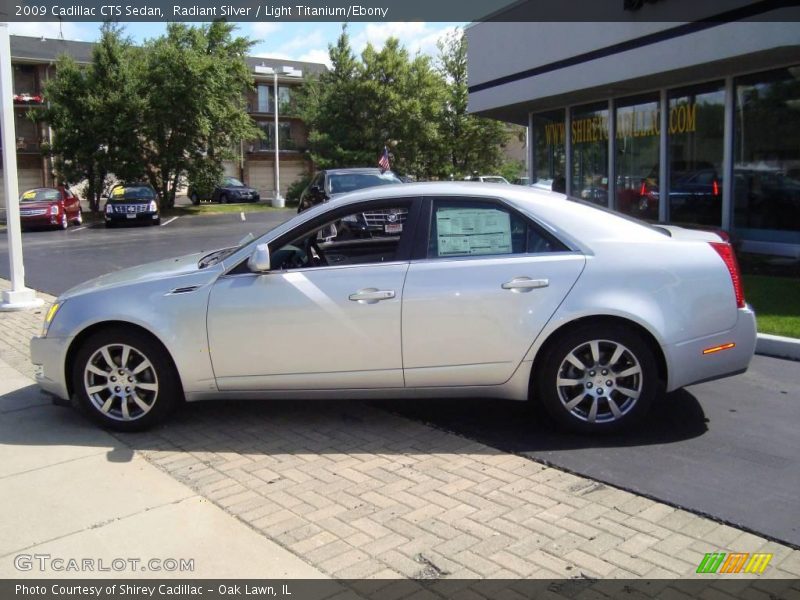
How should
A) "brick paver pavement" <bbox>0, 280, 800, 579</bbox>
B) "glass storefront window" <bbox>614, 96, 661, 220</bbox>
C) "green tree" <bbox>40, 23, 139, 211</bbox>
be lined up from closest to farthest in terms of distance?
"brick paver pavement" <bbox>0, 280, 800, 579</bbox> < "glass storefront window" <bbox>614, 96, 661, 220</bbox> < "green tree" <bbox>40, 23, 139, 211</bbox>

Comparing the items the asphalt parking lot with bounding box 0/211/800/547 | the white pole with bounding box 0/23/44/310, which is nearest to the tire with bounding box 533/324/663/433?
the asphalt parking lot with bounding box 0/211/800/547

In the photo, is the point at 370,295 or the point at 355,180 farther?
the point at 355,180

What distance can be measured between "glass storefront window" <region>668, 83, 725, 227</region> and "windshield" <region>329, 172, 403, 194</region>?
18.4ft

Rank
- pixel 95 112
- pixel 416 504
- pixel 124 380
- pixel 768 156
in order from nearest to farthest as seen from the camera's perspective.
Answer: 1. pixel 416 504
2. pixel 124 380
3. pixel 768 156
4. pixel 95 112

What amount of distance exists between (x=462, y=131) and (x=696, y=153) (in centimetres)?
2939

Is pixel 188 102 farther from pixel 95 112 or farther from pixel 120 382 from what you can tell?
pixel 120 382

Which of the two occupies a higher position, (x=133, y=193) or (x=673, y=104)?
(x=673, y=104)

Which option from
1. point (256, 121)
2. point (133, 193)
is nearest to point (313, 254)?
point (133, 193)

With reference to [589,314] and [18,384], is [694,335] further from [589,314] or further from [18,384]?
[18,384]

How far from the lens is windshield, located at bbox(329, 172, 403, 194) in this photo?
1630cm

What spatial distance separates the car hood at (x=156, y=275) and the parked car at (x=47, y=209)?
21697 millimetres

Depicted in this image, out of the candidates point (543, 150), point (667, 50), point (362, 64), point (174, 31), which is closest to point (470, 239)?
point (667, 50)

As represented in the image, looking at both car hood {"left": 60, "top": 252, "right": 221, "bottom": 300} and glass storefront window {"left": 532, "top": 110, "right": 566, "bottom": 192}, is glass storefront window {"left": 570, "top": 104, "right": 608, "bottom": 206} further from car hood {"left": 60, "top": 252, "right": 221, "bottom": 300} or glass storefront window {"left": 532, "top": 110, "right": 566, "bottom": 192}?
car hood {"left": 60, "top": 252, "right": 221, "bottom": 300}

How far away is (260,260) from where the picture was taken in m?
4.96
